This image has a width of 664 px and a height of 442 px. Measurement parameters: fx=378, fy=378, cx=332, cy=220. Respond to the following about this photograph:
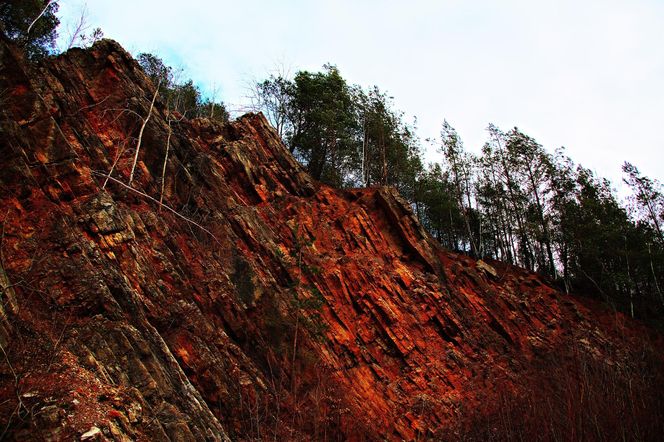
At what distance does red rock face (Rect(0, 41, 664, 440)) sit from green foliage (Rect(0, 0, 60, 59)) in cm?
689

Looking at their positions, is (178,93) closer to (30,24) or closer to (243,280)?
(30,24)

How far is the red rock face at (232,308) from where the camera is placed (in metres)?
6.91

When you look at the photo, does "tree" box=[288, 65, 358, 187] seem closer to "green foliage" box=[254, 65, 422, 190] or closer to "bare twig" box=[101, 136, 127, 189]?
"green foliage" box=[254, 65, 422, 190]

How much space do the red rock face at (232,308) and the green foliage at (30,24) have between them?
689cm

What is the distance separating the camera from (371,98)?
31.0 m

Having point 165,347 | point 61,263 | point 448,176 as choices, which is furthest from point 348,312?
point 448,176

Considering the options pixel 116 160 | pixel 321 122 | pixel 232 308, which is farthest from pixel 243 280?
pixel 321 122

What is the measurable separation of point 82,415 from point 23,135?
8207 mm

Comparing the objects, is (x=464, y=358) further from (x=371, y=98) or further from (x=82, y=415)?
(x=371, y=98)

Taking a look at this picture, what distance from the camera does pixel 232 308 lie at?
37.2 feet

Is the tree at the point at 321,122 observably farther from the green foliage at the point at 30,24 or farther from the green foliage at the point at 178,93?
the green foliage at the point at 30,24

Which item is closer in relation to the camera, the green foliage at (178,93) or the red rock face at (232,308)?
the red rock face at (232,308)

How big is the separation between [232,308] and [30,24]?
61.0ft

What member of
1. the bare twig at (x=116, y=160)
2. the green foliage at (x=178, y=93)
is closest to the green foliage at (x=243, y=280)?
the bare twig at (x=116, y=160)
